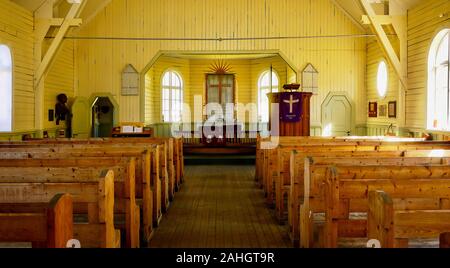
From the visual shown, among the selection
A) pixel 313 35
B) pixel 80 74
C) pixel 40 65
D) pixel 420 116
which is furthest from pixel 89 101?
pixel 420 116

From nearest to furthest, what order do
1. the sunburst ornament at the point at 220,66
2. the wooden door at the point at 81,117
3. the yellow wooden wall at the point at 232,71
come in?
the wooden door at the point at 81,117
the yellow wooden wall at the point at 232,71
the sunburst ornament at the point at 220,66

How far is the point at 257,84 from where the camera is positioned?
59.9 ft

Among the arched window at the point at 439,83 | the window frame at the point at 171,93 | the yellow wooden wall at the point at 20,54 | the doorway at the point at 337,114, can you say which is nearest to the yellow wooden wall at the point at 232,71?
the window frame at the point at 171,93

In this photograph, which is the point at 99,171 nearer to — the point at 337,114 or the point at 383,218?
the point at 383,218

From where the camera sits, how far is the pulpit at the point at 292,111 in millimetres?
11711

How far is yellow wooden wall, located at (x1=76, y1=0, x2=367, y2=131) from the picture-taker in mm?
13812

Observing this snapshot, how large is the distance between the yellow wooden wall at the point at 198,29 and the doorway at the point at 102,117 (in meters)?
0.45

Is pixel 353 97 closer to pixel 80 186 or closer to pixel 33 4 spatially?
pixel 33 4

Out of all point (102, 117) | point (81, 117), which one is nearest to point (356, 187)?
point (81, 117)

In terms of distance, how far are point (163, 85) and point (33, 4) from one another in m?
6.95

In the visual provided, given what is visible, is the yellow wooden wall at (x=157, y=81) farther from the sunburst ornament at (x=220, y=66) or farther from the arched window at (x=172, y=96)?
the sunburst ornament at (x=220, y=66)

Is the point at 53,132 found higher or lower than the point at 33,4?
lower

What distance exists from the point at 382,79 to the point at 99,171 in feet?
35.4

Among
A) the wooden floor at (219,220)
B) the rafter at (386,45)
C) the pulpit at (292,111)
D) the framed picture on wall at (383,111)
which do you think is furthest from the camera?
the framed picture on wall at (383,111)
